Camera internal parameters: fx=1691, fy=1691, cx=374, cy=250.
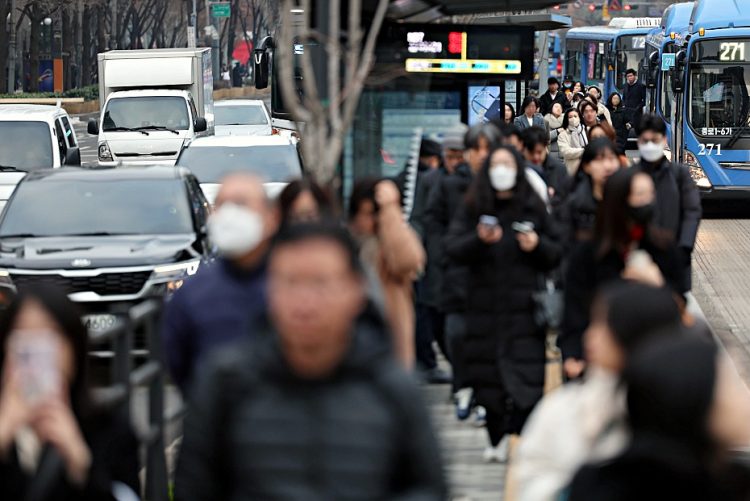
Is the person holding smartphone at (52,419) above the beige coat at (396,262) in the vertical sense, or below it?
above

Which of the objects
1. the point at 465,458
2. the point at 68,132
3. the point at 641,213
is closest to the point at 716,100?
the point at 68,132

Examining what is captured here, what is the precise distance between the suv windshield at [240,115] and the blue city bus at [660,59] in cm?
961

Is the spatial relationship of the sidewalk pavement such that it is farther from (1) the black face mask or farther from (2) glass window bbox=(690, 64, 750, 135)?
(2) glass window bbox=(690, 64, 750, 135)

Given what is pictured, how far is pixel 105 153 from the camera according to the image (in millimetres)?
26938

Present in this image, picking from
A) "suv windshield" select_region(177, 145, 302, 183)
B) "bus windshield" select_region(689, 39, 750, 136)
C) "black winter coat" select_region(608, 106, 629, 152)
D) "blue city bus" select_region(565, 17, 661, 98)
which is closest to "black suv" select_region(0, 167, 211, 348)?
"suv windshield" select_region(177, 145, 302, 183)

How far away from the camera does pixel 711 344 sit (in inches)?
137

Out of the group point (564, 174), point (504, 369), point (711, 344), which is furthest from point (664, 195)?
point (711, 344)

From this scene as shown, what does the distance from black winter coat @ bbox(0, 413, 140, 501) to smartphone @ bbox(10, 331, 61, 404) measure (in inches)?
5.0

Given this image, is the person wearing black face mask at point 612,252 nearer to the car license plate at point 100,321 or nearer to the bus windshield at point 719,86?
the car license plate at point 100,321

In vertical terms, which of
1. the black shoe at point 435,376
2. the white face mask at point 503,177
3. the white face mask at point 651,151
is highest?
the white face mask at point 503,177

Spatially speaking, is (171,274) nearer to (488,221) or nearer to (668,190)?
(668,190)

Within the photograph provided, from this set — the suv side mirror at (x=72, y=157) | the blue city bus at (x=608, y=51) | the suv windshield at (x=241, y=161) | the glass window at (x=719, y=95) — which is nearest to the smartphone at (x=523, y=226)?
the suv windshield at (x=241, y=161)

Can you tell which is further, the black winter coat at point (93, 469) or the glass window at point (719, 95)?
the glass window at point (719, 95)

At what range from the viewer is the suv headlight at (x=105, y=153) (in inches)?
1057
